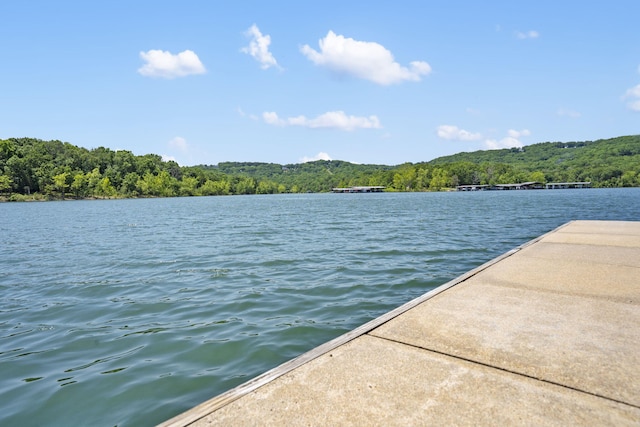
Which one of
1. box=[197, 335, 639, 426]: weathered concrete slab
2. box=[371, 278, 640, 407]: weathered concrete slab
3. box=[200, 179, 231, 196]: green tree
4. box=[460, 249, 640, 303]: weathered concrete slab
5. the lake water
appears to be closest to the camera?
box=[197, 335, 639, 426]: weathered concrete slab

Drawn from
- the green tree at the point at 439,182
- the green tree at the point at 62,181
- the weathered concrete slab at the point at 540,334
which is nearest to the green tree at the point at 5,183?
the green tree at the point at 62,181

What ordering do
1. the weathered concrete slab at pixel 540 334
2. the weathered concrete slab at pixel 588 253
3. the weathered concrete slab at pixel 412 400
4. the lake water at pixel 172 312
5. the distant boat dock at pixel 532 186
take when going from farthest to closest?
the distant boat dock at pixel 532 186 < the weathered concrete slab at pixel 588 253 < the lake water at pixel 172 312 < the weathered concrete slab at pixel 540 334 < the weathered concrete slab at pixel 412 400

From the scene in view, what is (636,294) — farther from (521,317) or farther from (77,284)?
(77,284)

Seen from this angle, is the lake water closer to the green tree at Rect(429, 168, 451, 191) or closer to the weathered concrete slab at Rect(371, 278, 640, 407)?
the weathered concrete slab at Rect(371, 278, 640, 407)

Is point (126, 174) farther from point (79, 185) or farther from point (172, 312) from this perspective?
point (172, 312)

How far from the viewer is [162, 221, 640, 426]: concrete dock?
9.08 feet

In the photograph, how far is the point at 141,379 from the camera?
186 inches

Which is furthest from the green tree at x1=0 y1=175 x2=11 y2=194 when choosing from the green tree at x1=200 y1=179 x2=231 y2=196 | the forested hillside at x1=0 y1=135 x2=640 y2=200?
the green tree at x1=200 y1=179 x2=231 y2=196

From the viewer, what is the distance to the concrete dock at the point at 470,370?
9.08ft

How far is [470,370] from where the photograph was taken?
135 inches

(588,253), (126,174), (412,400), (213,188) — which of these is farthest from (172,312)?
(213,188)

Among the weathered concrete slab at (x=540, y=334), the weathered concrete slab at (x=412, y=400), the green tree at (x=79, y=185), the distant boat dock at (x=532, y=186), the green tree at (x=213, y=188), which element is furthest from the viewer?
the green tree at (x=213, y=188)

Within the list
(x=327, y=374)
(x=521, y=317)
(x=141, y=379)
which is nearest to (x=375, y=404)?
(x=327, y=374)

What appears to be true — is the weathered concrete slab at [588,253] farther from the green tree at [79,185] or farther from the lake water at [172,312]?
the green tree at [79,185]
